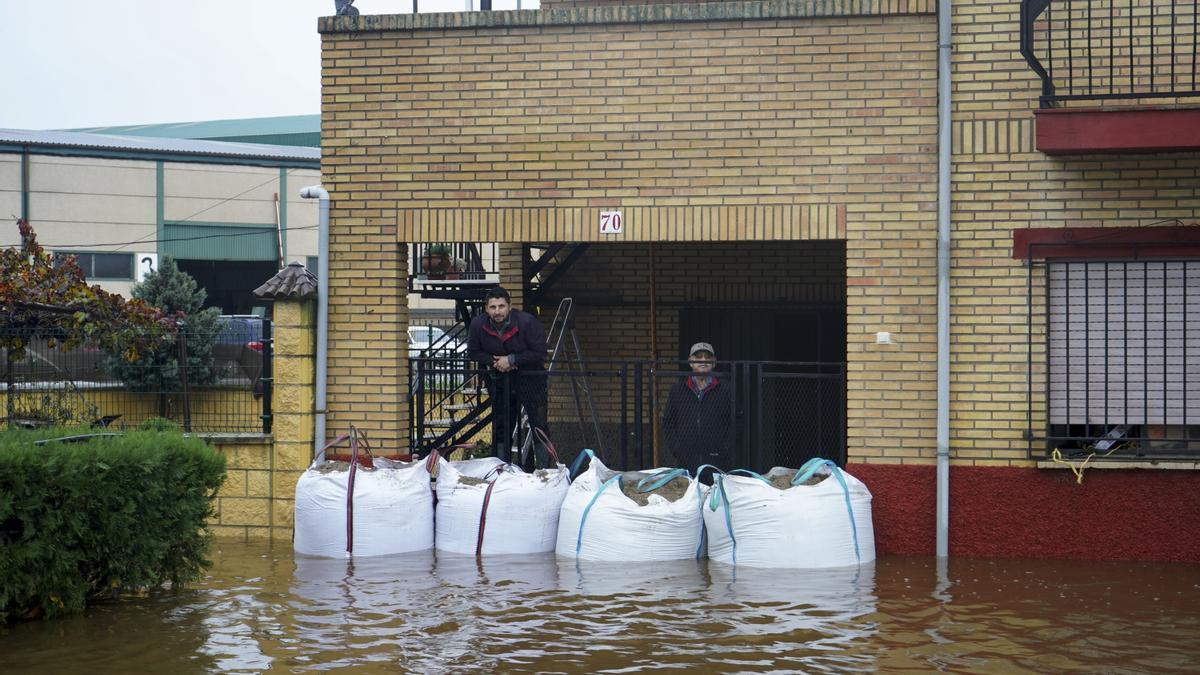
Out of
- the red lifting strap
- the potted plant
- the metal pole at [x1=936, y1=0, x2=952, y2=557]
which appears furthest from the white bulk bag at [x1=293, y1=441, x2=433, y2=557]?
the potted plant

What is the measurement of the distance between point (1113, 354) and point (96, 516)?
709 centimetres

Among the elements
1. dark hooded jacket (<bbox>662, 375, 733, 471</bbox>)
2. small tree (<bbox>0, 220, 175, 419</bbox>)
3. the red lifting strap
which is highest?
small tree (<bbox>0, 220, 175, 419</bbox>)

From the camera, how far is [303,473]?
34.7 ft

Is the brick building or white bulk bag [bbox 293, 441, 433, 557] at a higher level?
the brick building

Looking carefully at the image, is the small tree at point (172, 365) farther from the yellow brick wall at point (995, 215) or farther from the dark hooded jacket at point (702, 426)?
the yellow brick wall at point (995, 215)

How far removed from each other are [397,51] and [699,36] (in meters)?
2.43

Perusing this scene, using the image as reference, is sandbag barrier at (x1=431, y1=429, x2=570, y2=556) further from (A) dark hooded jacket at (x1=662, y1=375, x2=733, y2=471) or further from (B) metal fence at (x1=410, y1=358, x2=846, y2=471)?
(A) dark hooded jacket at (x1=662, y1=375, x2=733, y2=471)

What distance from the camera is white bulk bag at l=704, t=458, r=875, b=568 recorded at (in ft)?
30.0

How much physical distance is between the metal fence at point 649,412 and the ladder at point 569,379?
4 cm

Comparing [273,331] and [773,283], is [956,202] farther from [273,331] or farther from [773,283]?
[273,331]

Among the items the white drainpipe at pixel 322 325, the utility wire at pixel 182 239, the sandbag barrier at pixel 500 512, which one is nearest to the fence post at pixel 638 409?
the sandbag barrier at pixel 500 512

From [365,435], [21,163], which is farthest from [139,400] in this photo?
[21,163]

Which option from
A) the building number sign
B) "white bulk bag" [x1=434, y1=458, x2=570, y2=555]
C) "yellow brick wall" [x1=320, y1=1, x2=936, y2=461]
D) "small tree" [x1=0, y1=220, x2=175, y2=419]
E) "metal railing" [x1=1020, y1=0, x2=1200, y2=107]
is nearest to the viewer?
"metal railing" [x1=1020, y1=0, x2=1200, y2=107]

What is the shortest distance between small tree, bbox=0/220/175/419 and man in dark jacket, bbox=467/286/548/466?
3.14 metres
